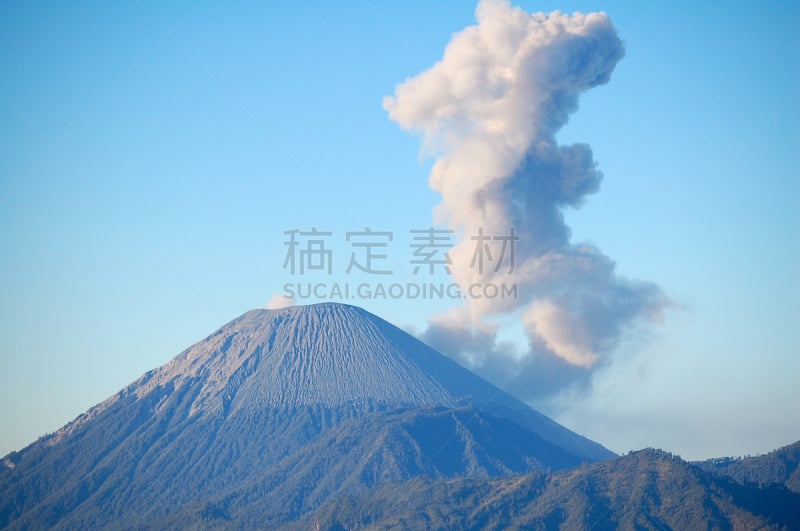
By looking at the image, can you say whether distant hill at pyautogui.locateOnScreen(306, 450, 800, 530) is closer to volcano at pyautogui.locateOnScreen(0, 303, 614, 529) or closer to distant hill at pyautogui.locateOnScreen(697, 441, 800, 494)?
volcano at pyautogui.locateOnScreen(0, 303, 614, 529)

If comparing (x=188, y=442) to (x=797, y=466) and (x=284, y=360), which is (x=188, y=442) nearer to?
(x=284, y=360)

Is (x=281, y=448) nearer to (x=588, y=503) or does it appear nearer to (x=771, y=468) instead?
(x=588, y=503)

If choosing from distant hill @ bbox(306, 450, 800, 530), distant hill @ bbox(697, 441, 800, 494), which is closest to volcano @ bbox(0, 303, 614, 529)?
distant hill @ bbox(306, 450, 800, 530)

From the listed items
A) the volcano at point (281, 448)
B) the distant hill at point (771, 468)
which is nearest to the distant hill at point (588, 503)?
the volcano at point (281, 448)

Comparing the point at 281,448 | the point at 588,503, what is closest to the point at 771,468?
the point at 588,503

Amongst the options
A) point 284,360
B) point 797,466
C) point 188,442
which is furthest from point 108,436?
point 797,466

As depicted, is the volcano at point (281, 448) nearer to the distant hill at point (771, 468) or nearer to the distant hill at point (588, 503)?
the distant hill at point (588, 503)
